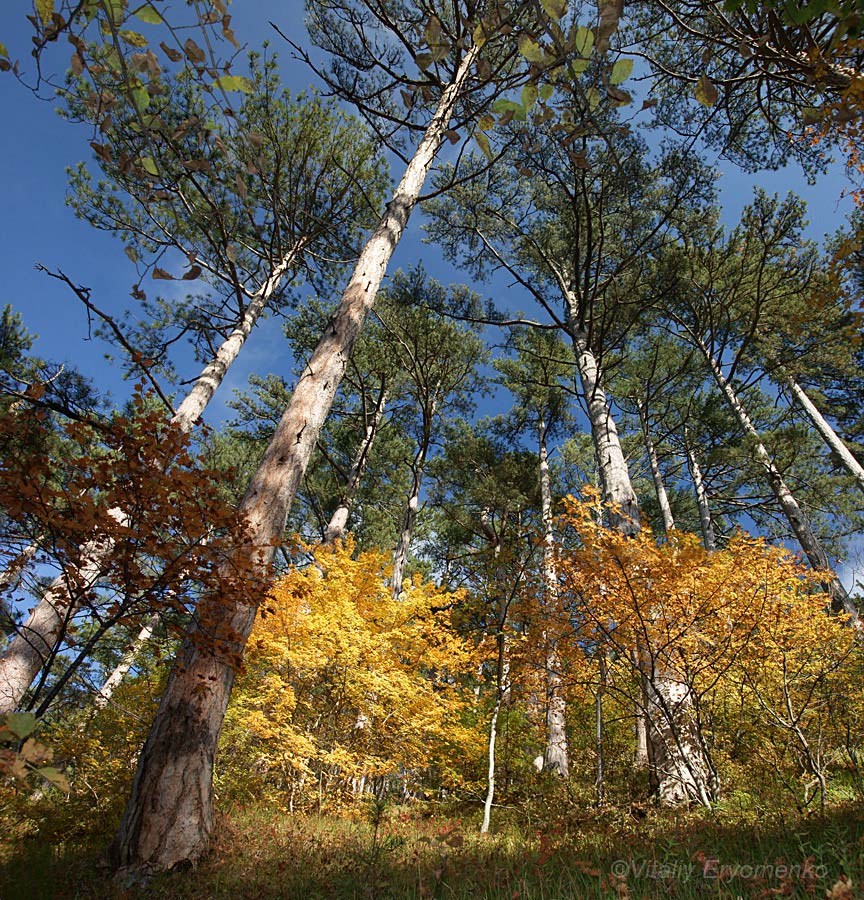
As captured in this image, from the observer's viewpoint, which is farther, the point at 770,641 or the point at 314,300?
the point at 314,300

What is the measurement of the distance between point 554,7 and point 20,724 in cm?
179

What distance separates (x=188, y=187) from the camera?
8703mm

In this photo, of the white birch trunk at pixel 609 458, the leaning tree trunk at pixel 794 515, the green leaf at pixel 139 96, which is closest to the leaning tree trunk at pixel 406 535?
the white birch trunk at pixel 609 458

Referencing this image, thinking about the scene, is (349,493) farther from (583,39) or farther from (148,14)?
(583,39)

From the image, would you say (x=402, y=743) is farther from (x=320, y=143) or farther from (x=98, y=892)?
(x=320, y=143)

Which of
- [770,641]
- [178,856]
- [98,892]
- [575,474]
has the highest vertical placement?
[575,474]

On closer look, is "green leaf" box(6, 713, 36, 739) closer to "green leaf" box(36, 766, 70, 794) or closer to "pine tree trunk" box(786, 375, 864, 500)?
"green leaf" box(36, 766, 70, 794)

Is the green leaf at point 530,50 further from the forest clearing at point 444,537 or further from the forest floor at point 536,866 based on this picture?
the forest floor at point 536,866

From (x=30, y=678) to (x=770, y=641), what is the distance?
23.7ft

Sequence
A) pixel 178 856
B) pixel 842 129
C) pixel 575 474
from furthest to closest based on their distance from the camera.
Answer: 1. pixel 575 474
2. pixel 842 129
3. pixel 178 856

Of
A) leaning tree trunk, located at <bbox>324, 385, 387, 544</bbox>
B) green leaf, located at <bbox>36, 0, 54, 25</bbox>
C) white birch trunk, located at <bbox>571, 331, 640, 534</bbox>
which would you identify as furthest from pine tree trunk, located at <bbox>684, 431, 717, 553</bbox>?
green leaf, located at <bbox>36, 0, 54, 25</bbox>

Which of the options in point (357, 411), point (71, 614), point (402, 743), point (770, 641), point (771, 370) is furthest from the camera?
point (357, 411)

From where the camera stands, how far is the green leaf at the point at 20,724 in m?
0.81

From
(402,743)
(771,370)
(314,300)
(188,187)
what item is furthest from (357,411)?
(771,370)
